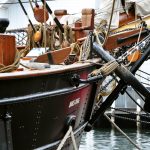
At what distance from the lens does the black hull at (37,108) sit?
6.03 metres

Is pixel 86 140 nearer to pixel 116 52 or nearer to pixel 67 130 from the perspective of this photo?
pixel 116 52

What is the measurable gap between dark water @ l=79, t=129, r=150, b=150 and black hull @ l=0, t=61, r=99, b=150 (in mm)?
10106

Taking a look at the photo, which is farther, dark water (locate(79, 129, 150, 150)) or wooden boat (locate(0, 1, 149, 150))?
dark water (locate(79, 129, 150, 150))

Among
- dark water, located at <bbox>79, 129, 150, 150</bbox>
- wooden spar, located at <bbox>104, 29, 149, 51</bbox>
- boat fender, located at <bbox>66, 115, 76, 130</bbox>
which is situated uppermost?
wooden spar, located at <bbox>104, 29, 149, 51</bbox>

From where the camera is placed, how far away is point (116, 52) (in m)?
12.2

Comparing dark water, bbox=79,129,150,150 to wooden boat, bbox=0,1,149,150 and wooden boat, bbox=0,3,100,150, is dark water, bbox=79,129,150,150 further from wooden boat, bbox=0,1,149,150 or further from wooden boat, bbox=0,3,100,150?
wooden boat, bbox=0,3,100,150

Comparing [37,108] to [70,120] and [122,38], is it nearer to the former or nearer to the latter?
[70,120]

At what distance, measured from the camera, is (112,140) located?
63.9ft

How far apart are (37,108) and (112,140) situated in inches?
522

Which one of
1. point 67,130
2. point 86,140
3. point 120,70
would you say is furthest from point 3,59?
point 86,140

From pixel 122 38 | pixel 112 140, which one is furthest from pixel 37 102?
pixel 112 140

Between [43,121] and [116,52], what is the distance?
18.9 ft

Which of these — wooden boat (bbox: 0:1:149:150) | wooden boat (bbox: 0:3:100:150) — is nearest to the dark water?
wooden boat (bbox: 0:1:149:150)

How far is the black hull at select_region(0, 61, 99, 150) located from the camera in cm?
603
